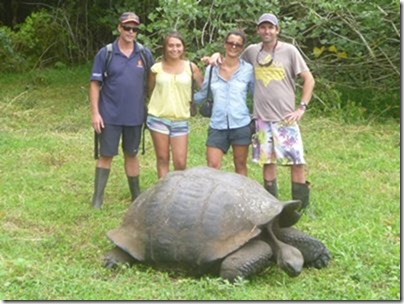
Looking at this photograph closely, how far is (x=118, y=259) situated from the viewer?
15.8ft

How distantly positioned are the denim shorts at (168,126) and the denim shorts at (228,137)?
0.22 m

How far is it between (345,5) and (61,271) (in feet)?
19.3

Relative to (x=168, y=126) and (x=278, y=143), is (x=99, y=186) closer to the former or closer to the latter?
(x=168, y=126)

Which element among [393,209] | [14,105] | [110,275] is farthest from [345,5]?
[110,275]

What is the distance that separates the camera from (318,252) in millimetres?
4723

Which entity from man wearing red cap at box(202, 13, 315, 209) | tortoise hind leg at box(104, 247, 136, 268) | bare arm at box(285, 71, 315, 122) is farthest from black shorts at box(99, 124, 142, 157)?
tortoise hind leg at box(104, 247, 136, 268)

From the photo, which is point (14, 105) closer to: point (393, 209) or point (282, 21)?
point (282, 21)

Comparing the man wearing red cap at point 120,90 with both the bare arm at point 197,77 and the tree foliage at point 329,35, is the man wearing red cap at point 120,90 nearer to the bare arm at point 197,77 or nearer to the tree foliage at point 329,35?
the bare arm at point 197,77

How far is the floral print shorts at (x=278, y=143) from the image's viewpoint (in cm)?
575

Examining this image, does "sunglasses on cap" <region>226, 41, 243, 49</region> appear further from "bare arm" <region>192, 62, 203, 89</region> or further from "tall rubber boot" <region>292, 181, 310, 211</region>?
"tall rubber boot" <region>292, 181, 310, 211</region>

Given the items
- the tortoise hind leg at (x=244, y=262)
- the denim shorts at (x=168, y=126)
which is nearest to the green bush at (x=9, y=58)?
the denim shorts at (x=168, y=126)

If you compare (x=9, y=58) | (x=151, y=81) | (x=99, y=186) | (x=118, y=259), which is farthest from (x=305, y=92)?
(x=9, y=58)

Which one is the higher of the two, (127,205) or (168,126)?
(168,126)

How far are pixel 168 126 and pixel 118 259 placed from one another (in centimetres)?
141
